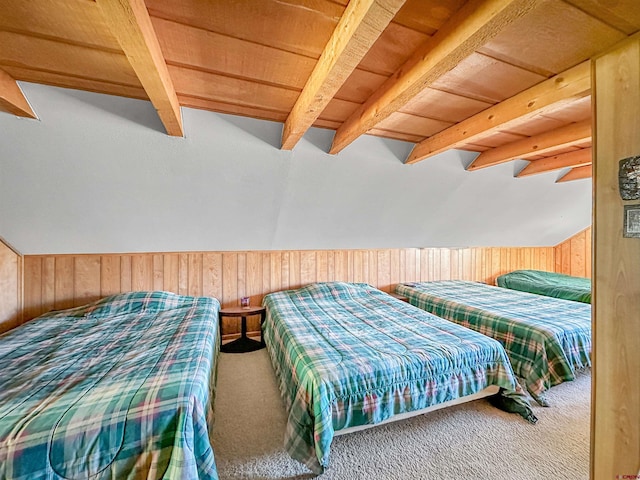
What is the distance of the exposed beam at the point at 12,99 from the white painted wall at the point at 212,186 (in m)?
0.05

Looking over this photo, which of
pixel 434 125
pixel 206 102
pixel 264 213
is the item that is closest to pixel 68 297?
pixel 264 213

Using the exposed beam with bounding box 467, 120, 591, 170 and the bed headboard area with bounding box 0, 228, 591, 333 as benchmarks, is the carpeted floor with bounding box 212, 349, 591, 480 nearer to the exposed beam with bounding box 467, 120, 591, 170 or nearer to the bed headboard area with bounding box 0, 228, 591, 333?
the bed headboard area with bounding box 0, 228, 591, 333

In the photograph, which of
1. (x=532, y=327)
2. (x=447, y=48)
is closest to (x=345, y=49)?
(x=447, y=48)

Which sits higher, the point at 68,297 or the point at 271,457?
the point at 68,297

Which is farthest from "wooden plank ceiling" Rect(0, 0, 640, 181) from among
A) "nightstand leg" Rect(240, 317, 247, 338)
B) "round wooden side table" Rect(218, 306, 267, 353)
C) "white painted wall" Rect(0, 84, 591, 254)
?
"nightstand leg" Rect(240, 317, 247, 338)

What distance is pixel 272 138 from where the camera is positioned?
1956 mm

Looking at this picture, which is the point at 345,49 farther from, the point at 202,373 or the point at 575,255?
the point at 575,255

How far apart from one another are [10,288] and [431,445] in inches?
140

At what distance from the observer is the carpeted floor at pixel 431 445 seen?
1.33 metres

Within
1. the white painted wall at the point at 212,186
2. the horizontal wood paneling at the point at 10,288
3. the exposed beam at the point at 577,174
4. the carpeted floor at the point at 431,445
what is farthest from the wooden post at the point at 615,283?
the horizontal wood paneling at the point at 10,288

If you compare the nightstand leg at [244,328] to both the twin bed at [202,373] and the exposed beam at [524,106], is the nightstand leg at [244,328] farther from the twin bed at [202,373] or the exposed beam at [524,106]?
the exposed beam at [524,106]

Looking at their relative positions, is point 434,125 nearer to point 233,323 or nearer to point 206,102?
point 206,102

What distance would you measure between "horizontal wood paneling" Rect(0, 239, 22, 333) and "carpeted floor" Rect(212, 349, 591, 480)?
6.71 ft

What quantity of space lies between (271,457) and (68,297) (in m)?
2.52
